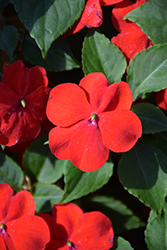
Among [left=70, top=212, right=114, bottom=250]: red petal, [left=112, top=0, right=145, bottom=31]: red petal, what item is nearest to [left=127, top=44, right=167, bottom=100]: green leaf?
[left=112, top=0, right=145, bottom=31]: red petal

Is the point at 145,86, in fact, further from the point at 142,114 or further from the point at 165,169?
the point at 165,169

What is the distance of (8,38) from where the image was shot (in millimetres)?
791

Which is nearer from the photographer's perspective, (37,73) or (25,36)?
(37,73)

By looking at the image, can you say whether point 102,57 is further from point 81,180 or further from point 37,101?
point 81,180

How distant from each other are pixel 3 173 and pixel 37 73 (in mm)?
425

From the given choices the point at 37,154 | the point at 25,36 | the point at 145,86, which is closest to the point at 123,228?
the point at 37,154

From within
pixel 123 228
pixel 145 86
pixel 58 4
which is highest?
pixel 58 4

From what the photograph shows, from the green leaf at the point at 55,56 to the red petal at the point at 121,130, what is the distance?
258mm

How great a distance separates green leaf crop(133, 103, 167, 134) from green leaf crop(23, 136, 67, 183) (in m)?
0.36

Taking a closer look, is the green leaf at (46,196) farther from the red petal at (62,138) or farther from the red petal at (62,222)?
the red petal at (62,138)

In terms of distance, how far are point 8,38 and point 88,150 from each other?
0.41 metres

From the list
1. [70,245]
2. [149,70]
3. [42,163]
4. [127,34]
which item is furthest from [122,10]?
[70,245]

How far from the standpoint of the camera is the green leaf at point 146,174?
2.45 feet

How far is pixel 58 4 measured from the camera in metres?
0.74
